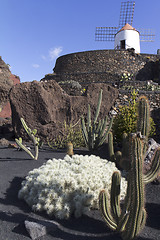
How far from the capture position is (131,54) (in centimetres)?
2292

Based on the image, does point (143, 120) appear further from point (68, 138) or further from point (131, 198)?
point (68, 138)

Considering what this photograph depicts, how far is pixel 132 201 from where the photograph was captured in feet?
7.38

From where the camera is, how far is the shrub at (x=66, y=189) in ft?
9.94

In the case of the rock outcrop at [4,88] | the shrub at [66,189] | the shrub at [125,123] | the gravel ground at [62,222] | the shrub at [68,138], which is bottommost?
the gravel ground at [62,222]

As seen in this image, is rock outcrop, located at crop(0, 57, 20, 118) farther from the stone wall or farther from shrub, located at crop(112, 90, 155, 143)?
the stone wall

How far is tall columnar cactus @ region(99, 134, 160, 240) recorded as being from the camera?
219 cm

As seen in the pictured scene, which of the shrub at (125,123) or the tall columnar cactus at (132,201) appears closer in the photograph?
the tall columnar cactus at (132,201)

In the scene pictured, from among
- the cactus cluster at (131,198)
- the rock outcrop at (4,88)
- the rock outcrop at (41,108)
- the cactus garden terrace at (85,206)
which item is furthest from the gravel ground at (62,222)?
the rock outcrop at (4,88)

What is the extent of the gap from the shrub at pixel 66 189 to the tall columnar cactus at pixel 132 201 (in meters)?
0.56

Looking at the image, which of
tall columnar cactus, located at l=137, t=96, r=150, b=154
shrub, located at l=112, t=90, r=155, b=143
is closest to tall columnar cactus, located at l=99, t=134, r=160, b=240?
tall columnar cactus, located at l=137, t=96, r=150, b=154

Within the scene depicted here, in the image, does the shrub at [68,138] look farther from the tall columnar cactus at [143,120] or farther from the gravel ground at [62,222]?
the tall columnar cactus at [143,120]

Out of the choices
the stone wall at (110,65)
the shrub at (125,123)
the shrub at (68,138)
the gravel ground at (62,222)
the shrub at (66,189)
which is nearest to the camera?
the gravel ground at (62,222)

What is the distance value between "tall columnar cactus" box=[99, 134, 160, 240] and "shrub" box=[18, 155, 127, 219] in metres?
0.56

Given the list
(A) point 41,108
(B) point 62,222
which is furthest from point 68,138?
(B) point 62,222
